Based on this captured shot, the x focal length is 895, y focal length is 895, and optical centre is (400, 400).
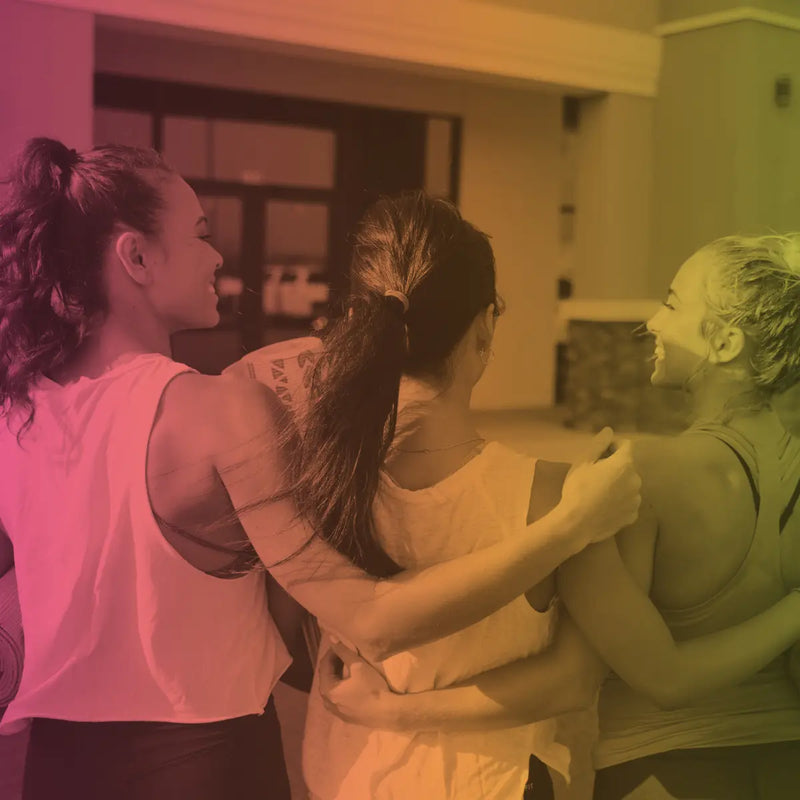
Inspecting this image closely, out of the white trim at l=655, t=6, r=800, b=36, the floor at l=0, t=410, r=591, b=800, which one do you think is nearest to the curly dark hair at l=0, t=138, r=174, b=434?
the floor at l=0, t=410, r=591, b=800

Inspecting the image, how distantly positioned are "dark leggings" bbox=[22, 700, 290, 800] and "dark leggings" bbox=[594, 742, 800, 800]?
0.52 m

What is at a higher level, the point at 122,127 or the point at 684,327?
the point at 122,127

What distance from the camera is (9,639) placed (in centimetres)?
132

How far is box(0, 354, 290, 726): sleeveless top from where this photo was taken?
121cm

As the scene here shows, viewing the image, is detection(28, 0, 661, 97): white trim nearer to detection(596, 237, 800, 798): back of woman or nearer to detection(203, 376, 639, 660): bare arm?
detection(596, 237, 800, 798): back of woman

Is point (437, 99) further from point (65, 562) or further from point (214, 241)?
point (65, 562)

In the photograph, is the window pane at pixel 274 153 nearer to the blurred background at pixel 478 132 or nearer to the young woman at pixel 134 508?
the blurred background at pixel 478 132

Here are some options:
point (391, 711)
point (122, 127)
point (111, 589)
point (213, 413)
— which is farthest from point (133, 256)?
point (391, 711)

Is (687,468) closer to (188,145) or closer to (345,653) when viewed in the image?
(345,653)

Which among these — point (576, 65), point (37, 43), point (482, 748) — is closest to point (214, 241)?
point (37, 43)

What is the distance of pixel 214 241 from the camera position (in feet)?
4.52

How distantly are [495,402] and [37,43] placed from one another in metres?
0.93

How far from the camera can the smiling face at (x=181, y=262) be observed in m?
1.24

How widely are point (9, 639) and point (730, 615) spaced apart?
104 cm
